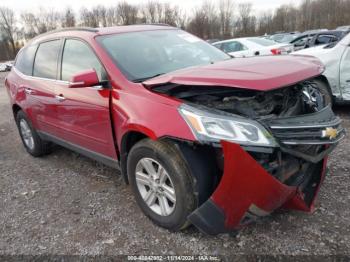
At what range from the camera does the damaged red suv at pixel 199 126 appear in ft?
6.97

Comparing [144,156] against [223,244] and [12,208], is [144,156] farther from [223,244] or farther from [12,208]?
[12,208]

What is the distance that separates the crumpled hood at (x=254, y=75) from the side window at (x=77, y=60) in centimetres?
72

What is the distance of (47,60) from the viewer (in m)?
4.00

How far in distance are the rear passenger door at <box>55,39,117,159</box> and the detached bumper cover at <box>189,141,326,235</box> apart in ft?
4.16

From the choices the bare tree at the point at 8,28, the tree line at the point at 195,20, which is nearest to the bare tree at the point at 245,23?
the tree line at the point at 195,20

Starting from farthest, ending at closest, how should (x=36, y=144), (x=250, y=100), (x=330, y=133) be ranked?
(x=36, y=144)
(x=250, y=100)
(x=330, y=133)

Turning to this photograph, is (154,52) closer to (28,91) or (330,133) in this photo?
(330,133)

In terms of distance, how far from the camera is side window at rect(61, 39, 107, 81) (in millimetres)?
3077

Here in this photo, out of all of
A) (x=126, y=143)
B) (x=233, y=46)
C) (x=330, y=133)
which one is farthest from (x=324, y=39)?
(x=126, y=143)

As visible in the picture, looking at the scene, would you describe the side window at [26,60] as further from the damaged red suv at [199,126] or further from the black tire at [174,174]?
the black tire at [174,174]

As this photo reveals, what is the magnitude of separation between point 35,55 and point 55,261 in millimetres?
2931

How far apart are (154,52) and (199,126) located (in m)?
1.40

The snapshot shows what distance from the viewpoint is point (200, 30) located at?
50.9 metres

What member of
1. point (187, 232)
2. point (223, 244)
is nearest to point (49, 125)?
point (187, 232)
